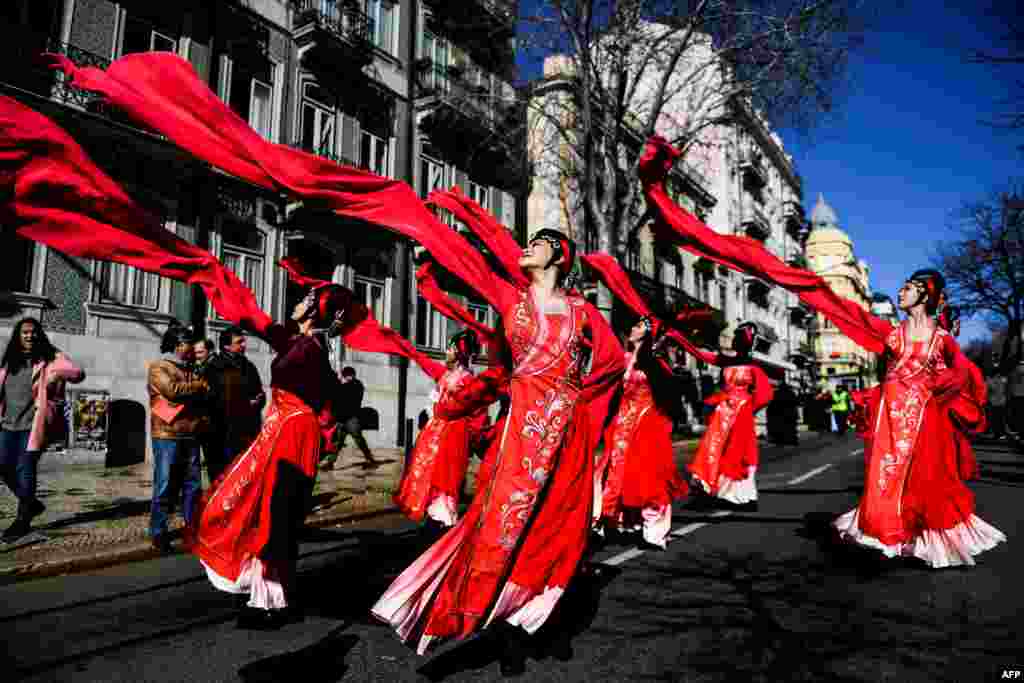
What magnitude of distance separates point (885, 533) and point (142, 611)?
5180 millimetres

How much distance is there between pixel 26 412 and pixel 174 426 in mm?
1380

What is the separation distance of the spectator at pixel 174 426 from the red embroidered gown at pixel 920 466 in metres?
5.77

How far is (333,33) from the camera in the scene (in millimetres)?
17141

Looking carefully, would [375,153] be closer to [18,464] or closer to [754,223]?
[18,464]

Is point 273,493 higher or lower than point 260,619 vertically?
higher

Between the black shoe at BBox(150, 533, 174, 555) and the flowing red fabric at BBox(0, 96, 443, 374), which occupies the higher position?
the flowing red fabric at BBox(0, 96, 443, 374)

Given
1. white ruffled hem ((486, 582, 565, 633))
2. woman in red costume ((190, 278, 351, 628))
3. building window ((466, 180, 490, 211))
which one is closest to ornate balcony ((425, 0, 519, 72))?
building window ((466, 180, 490, 211))

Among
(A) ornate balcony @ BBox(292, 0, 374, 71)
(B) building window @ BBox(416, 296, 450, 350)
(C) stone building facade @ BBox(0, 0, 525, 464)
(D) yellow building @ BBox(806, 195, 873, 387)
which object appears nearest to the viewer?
(C) stone building facade @ BBox(0, 0, 525, 464)

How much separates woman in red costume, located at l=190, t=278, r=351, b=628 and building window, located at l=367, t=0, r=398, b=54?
57.7 feet

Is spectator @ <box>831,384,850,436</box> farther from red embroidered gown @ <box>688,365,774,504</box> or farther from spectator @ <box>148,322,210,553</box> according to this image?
spectator @ <box>148,322,210,553</box>

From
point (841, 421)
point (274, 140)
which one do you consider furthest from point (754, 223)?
point (274, 140)

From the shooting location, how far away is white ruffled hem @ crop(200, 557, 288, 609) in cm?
381

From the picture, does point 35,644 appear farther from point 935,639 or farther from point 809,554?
point 809,554

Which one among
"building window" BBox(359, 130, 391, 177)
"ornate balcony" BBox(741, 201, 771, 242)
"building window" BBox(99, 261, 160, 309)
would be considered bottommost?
"building window" BBox(99, 261, 160, 309)
